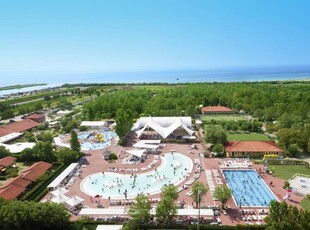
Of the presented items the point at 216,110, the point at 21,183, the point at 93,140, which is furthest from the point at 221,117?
the point at 21,183

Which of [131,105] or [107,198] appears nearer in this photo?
[107,198]

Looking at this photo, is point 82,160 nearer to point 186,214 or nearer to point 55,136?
point 55,136

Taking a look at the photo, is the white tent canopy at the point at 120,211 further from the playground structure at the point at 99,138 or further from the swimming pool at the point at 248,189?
the playground structure at the point at 99,138

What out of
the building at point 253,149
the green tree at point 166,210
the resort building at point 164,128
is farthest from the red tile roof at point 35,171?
the building at point 253,149

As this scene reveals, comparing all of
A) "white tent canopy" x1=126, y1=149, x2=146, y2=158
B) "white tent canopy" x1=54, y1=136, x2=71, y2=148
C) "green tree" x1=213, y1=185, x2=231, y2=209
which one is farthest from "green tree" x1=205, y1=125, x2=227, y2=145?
"white tent canopy" x1=54, y1=136, x2=71, y2=148

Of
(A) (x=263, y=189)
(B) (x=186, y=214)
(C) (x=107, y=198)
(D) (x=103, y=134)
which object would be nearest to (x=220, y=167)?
(A) (x=263, y=189)

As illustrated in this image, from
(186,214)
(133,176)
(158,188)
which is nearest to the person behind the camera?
(186,214)

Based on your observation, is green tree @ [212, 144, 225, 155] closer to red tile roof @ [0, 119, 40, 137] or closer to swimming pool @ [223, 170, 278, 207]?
swimming pool @ [223, 170, 278, 207]
